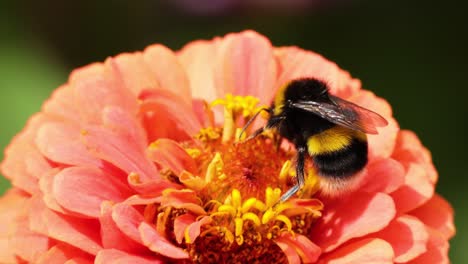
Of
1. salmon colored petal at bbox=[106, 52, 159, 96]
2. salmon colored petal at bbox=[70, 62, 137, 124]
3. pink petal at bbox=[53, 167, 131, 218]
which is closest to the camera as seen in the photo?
pink petal at bbox=[53, 167, 131, 218]

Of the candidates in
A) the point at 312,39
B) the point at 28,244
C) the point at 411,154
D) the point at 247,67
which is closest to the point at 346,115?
the point at 411,154

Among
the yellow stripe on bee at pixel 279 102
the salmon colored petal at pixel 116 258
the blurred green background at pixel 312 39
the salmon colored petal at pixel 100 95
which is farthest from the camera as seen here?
the blurred green background at pixel 312 39

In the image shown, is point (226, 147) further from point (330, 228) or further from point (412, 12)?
point (412, 12)

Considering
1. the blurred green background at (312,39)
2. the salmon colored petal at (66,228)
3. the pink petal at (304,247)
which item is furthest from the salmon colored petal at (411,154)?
the blurred green background at (312,39)

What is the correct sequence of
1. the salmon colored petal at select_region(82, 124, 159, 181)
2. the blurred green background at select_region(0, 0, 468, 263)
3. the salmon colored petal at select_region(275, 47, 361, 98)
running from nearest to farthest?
the salmon colored petal at select_region(82, 124, 159, 181), the salmon colored petal at select_region(275, 47, 361, 98), the blurred green background at select_region(0, 0, 468, 263)

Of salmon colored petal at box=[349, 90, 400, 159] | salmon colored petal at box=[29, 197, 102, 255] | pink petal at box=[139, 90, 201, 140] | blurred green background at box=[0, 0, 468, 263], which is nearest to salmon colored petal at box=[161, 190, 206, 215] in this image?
salmon colored petal at box=[29, 197, 102, 255]

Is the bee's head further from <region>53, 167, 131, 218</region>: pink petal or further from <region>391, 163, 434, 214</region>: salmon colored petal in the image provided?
<region>53, 167, 131, 218</region>: pink petal

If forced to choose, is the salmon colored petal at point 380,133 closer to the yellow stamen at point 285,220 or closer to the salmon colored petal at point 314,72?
the salmon colored petal at point 314,72

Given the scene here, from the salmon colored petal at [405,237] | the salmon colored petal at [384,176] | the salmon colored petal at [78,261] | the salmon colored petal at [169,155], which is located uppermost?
the salmon colored petal at [169,155]
